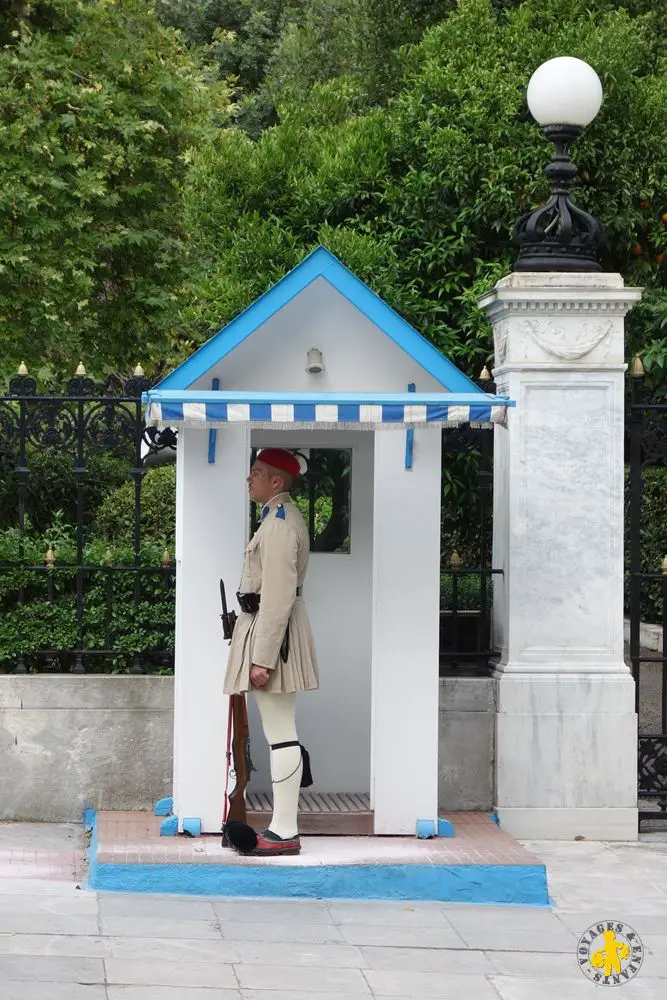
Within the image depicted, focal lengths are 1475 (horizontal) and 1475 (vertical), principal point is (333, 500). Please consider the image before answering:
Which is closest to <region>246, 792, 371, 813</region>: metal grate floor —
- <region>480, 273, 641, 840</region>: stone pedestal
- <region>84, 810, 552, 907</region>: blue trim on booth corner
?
<region>480, 273, 641, 840</region>: stone pedestal

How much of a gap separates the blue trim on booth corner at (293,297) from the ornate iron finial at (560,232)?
131cm

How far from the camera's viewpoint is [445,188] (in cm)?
1095

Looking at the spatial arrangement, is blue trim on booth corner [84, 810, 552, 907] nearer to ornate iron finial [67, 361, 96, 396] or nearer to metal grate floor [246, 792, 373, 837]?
metal grate floor [246, 792, 373, 837]

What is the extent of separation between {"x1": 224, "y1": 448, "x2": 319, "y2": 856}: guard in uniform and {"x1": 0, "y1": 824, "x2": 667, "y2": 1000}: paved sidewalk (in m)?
0.62

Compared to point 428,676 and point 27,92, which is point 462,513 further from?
point 27,92

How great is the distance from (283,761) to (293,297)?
230cm

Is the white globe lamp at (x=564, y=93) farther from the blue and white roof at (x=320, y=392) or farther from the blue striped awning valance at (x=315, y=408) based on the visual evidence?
the blue striped awning valance at (x=315, y=408)

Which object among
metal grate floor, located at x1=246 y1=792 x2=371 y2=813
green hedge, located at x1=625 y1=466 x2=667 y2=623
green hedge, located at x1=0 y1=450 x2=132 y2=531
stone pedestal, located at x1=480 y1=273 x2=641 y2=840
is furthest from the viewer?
green hedge, located at x1=625 y1=466 x2=667 y2=623

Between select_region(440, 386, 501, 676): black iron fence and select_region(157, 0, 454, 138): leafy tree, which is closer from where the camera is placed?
select_region(440, 386, 501, 676): black iron fence

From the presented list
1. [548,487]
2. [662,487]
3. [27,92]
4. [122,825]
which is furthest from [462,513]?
[27,92]

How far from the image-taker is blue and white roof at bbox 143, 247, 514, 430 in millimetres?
6977

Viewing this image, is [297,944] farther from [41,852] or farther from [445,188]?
[445,188]

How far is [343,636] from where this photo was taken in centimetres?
841

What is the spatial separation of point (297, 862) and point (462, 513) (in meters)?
4.48
